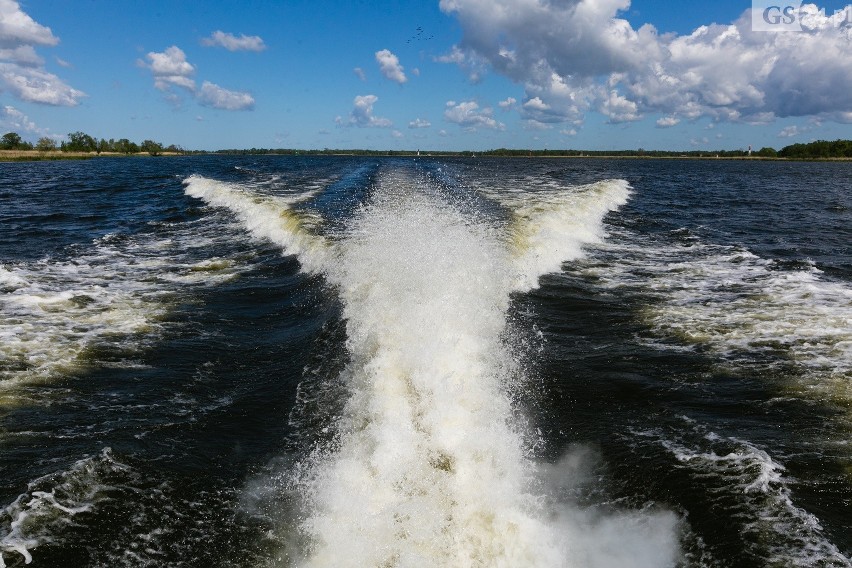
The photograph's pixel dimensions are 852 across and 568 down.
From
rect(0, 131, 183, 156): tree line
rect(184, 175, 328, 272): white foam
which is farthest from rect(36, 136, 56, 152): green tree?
rect(184, 175, 328, 272): white foam

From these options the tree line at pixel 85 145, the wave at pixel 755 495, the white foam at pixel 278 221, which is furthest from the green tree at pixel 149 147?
the wave at pixel 755 495

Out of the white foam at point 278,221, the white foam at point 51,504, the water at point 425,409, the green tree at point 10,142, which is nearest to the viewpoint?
the white foam at point 51,504

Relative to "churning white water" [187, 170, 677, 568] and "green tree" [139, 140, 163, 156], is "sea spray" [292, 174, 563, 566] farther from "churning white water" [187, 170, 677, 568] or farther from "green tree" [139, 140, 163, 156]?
"green tree" [139, 140, 163, 156]

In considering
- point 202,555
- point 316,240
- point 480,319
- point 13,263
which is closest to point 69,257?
point 13,263

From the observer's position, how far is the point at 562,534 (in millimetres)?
5152

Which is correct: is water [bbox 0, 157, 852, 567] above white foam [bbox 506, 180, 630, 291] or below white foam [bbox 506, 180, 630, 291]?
below

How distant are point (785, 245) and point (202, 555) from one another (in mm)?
21589

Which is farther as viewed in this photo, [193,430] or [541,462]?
[193,430]

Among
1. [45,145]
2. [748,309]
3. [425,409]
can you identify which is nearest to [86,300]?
[425,409]

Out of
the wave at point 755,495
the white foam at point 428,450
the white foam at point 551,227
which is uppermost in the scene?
the white foam at point 551,227

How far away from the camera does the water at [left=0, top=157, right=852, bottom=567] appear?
5.07 m

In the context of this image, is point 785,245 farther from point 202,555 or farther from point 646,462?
point 202,555

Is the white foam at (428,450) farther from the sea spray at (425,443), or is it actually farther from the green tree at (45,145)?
the green tree at (45,145)

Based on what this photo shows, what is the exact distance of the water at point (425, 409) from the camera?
5.07 metres
